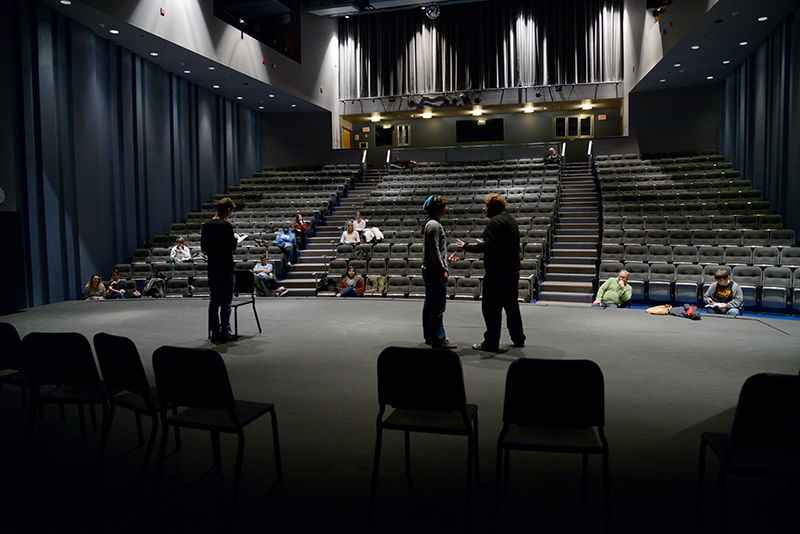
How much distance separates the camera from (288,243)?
36.5 feet

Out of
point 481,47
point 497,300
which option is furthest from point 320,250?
point 481,47

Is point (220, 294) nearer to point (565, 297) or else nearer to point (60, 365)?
point (60, 365)

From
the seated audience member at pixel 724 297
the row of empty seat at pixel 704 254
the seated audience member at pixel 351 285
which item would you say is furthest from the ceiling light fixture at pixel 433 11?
the seated audience member at pixel 724 297

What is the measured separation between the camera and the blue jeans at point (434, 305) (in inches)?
187

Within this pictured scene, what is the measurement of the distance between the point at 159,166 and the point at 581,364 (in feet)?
43.3

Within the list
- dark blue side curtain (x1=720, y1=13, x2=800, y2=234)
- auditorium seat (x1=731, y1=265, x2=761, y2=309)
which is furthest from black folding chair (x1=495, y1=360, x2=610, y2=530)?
dark blue side curtain (x1=720, y1=13, x2=800, y2=234)

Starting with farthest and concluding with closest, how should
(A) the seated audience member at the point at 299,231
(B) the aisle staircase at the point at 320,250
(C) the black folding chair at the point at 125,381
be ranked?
(A) the seated audience member at the point at 299,231 < (B) the aisle staircase at the point at 320,250 < (C) the black folding chair at the point at 125,381

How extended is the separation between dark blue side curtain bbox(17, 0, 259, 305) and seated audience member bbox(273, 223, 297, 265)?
353 cm

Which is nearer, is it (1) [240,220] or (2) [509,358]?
(2) [509,358]

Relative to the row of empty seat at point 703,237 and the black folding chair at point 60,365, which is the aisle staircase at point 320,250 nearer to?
the row of empty seat at point 703,237

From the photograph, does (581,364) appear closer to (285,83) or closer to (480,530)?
(480,530)

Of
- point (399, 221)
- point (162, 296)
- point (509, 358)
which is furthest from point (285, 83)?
point (509, 358)

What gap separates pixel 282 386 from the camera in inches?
155

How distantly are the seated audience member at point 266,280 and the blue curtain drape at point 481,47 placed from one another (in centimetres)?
1116
